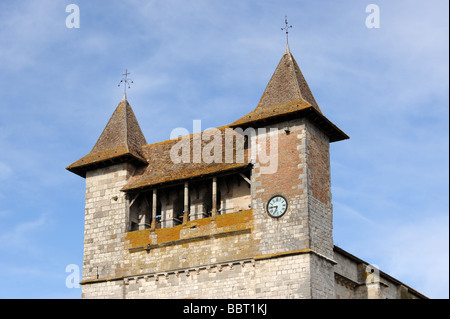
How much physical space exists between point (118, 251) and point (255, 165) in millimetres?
7659

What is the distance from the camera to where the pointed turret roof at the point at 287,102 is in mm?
37619

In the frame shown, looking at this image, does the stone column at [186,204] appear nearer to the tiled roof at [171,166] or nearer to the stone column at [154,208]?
the tiled roof at [171,166]

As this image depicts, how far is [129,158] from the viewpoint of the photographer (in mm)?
41594

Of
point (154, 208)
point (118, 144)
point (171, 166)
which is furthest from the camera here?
point (118, 144)

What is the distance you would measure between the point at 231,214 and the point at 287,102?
549 cm

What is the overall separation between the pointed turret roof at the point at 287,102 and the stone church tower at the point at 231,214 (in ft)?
0.18

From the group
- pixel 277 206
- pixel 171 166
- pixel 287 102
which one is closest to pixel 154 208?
pixel 171 166

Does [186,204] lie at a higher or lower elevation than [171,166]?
lower

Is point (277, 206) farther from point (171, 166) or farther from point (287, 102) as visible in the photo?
point (171, 166)

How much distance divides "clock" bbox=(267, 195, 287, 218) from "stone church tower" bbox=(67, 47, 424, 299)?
48mm

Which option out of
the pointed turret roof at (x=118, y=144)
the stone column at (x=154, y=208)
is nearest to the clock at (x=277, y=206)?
the stone column at (x=154, y=208)

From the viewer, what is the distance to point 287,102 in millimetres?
38406
